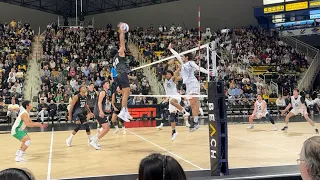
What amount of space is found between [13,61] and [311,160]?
2014 centimetres

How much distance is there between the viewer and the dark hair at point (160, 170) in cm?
165

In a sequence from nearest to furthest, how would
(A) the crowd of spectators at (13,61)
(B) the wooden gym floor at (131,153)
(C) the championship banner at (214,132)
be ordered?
(C) the championship banner at (214,132) → (B) the wooden gym floor at (131,153) → (A) the crowd of spectators at (13,61)

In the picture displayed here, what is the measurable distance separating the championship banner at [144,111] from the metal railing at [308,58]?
37.9 feet

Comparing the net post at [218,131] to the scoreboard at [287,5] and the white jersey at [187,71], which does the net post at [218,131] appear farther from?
the scoreboard at [287,5]

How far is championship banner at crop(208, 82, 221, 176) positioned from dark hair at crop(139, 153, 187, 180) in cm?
389

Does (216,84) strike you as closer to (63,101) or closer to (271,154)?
(271,154)

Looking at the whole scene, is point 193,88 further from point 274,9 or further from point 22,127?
point 274,9

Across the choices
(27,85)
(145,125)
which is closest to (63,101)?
(27,85)

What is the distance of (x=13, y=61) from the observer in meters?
19.7

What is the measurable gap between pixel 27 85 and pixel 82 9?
11788 millimetres

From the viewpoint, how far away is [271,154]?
7.39 meters

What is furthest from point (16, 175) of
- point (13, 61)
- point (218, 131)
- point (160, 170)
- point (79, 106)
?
point (13, 61)

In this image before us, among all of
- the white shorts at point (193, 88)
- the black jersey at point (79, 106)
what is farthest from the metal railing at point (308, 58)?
the black jersey at point (79, 106)

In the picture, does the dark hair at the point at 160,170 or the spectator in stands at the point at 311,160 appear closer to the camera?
the dark hair at the point at 160,170
